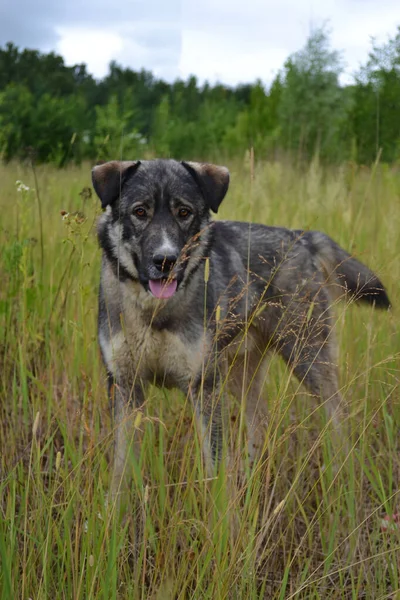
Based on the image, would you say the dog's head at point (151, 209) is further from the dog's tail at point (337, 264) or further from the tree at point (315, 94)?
the tree at point (315, 94)

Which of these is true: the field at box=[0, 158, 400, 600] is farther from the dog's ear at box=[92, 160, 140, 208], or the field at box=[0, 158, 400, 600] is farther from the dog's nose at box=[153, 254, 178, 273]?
the dog's nose at box=[153, 254, 178, 273]

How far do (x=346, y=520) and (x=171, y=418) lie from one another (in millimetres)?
1133

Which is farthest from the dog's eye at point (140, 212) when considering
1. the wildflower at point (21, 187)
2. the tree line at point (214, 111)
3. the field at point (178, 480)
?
the tree line at point (214, 111)

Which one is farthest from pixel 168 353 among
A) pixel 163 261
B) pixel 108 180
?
pixel 108 180

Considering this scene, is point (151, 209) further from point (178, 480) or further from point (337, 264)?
point (178, 480)

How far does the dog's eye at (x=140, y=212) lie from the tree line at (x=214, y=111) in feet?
25.8

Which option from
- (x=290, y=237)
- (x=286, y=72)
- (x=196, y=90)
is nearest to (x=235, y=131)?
(x=286, y=72)

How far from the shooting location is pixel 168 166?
3.74 metres

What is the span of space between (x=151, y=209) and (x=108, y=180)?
298 mm

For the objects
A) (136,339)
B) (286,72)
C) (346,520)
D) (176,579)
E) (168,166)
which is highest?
(286,72)

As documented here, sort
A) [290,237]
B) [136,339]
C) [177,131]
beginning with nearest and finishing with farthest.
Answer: [136,339]
[290,237]
[177,131]

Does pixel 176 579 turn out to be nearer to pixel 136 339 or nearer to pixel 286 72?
pixel 136 339

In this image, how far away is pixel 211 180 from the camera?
377cm

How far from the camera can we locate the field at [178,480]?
2.13 meters
